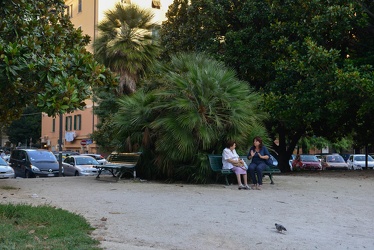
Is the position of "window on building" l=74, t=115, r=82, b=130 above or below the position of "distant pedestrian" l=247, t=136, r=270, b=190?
above

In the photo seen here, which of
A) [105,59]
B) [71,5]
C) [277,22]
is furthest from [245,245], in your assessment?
[71,5]

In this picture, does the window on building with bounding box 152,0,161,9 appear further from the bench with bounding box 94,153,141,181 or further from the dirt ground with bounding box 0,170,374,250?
the dirt ground with bounding box 0,170,374,250

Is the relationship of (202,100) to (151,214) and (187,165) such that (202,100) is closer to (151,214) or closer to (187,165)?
(187,165)

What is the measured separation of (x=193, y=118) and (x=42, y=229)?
7171 millimetres

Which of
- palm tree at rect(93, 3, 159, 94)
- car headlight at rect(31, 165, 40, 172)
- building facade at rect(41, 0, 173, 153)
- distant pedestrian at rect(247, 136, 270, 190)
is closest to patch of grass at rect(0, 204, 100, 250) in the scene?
distant pedestrian at rect(247, 136, 270, 190)

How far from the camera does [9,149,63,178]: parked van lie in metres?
24.3

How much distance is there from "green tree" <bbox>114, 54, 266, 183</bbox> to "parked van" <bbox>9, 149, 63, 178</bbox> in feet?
35.6

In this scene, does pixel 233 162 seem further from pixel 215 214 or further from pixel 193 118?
pixel 215 214

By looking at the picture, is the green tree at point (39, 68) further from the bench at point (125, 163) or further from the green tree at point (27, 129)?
the green tree at point (27, 129)

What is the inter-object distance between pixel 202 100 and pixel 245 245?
748cm

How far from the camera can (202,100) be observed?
13766 mm

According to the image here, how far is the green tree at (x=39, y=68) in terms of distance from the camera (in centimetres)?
738

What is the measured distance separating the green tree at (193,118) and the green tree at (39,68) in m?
4.34

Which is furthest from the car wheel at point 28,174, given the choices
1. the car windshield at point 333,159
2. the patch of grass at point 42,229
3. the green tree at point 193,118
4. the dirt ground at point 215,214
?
the car windshield at point 333,159
